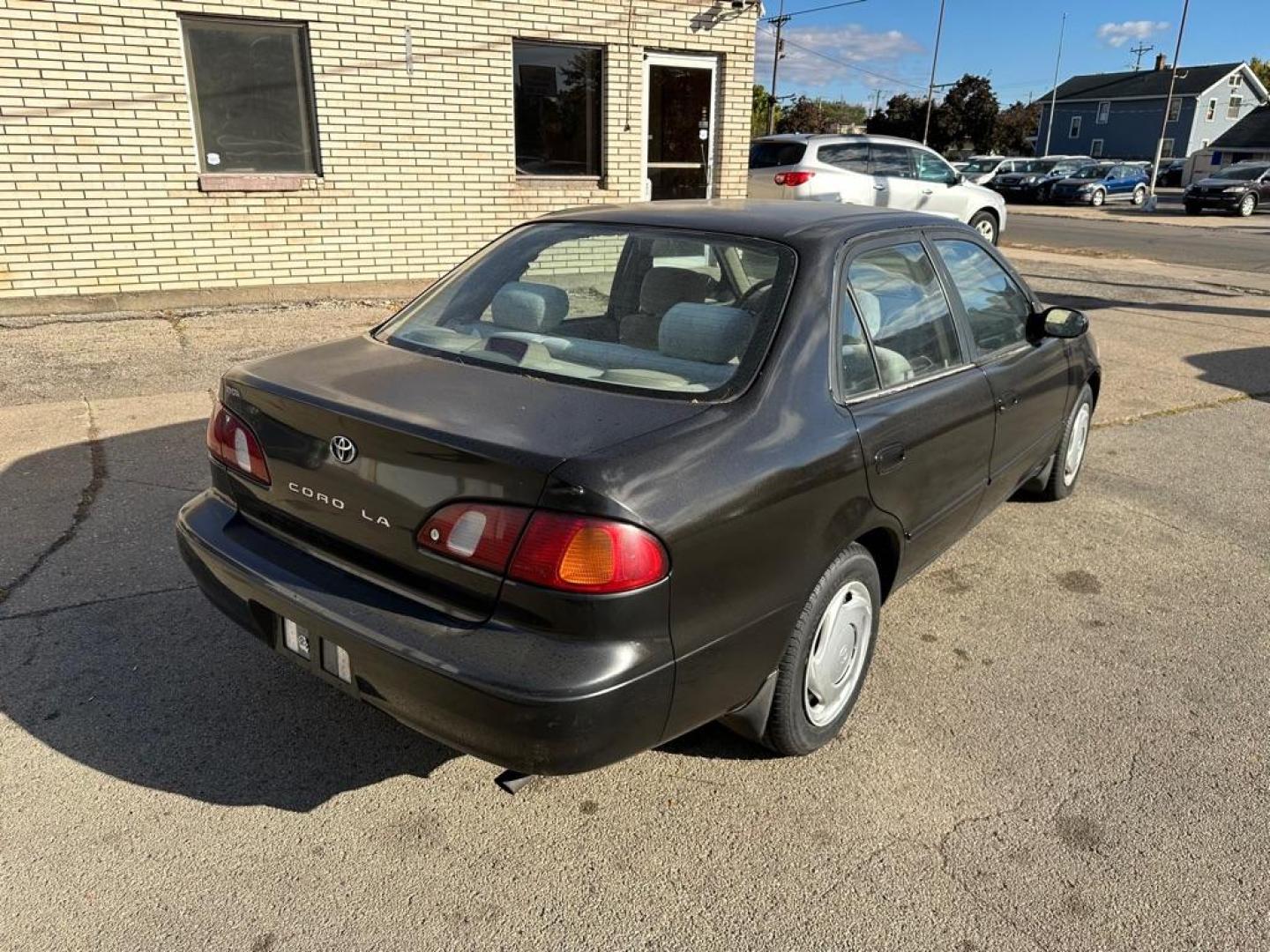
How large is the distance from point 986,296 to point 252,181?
684 centimetres

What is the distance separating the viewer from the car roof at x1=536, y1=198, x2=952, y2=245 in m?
2.99

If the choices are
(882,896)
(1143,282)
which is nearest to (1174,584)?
(882,896)

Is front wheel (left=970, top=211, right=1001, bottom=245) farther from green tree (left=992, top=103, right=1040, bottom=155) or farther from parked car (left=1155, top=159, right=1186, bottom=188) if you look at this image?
green tree (left=992, top=103, right=1040, bottom=155)

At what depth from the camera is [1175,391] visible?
7.50 m

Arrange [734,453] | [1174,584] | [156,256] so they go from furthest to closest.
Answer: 1. [156,256]
2. [1174,584]
3. [734,453]

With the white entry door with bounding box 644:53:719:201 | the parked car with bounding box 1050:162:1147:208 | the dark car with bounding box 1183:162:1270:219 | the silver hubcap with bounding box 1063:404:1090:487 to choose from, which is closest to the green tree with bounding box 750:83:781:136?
the parked car with bounding box 1050:162:1147:208

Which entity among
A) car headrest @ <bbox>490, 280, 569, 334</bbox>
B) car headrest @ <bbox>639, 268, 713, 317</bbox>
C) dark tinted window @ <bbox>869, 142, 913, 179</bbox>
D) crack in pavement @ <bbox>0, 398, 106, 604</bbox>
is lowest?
crack in pavement @ <bbox>0, 398, 106, 604</bbox>

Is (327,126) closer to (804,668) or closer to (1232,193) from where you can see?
(804,668)

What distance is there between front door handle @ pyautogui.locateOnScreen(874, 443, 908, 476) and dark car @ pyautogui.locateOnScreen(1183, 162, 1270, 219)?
36.7 m

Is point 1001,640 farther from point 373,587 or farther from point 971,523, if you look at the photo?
point 373,587

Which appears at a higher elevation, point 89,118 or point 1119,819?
point 89,118

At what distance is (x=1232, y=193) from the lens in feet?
107

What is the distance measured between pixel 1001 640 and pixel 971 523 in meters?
0.47

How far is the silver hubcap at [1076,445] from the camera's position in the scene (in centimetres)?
492
